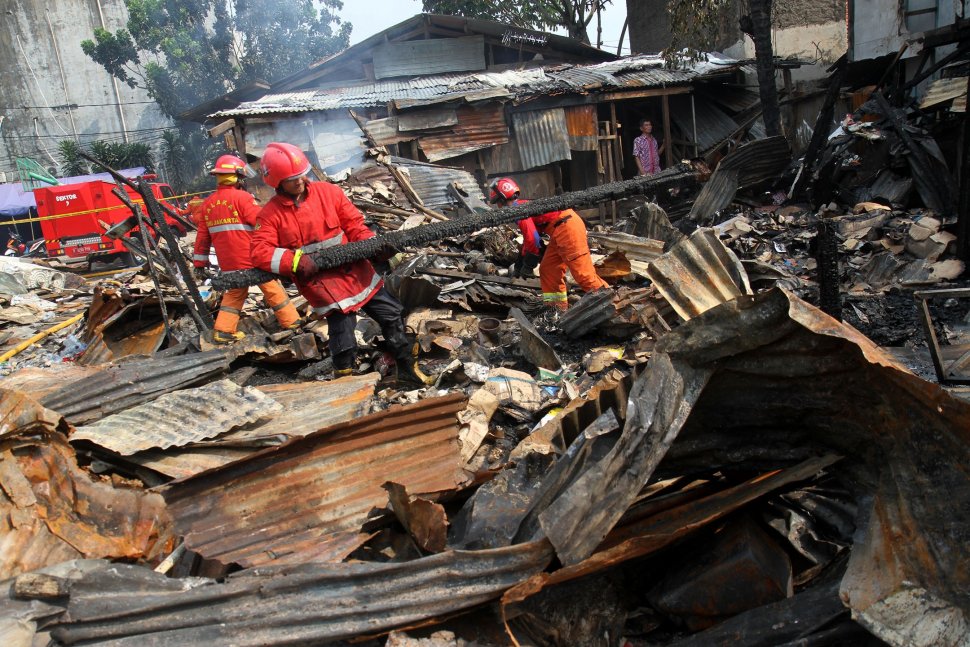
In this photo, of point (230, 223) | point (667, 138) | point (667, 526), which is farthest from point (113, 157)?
point (667, 526)

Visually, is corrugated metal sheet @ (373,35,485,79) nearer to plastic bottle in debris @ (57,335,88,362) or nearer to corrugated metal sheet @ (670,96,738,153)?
corrugated metal sheet @ (670,96,738,153)

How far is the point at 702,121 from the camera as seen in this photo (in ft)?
51.1

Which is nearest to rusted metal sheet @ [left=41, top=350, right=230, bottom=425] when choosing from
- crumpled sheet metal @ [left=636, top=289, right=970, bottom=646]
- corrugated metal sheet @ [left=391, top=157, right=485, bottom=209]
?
crumpled sheet metal @ [left=636, top=289, right=970, bottom=646]

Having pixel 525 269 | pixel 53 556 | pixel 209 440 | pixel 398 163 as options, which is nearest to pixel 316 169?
pixel 398 163

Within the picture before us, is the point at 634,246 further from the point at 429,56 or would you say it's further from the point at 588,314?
the point at 429,56

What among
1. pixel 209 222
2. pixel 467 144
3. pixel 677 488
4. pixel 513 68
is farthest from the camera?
pixel 513 68

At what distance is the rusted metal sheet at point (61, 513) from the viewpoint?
8.10 feet

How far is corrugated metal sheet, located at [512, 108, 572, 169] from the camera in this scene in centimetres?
1409

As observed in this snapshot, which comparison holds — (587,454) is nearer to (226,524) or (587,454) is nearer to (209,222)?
(226,524)

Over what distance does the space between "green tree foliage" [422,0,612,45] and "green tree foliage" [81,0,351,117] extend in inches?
344

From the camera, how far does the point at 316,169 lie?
38.1ft

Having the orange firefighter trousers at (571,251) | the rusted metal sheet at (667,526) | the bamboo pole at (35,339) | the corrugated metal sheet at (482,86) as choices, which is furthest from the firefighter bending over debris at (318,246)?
the corrugated metal sheet at (482,86)

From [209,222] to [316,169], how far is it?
19.2ft

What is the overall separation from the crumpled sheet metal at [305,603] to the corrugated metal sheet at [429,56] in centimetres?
1542
